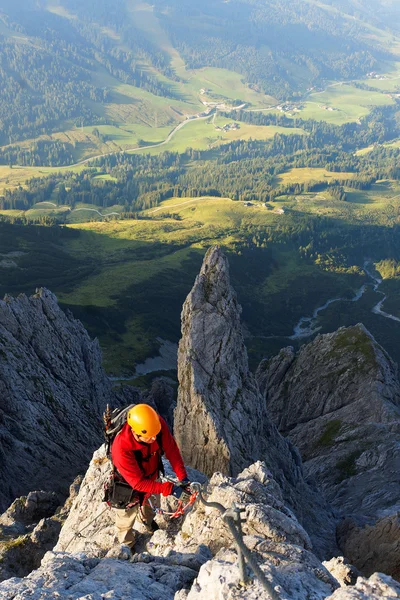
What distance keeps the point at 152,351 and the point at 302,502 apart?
444ft

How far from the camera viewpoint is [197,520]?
23609 mm

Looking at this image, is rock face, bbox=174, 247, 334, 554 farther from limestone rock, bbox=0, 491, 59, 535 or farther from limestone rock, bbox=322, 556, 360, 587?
limestone rock, bbox=322, 556, 360, 587

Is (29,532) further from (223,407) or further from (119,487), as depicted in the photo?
(223,407)

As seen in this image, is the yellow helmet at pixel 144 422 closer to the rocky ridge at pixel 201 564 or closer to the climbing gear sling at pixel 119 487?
the climbing gear sling at pixel 119 487

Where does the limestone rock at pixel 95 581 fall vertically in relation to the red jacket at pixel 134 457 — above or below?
below

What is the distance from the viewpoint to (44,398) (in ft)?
193

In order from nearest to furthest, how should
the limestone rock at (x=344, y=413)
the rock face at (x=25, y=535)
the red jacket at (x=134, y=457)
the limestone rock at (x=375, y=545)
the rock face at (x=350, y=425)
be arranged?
the red jacket at (x=134, y=457), the rock face at (x=25, y=535), the limestone rock at (x=375, y=545), the rock face at (x=350, y=425), the limestone rock at (x=344, y=413)

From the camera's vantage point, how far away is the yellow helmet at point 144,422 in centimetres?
1962

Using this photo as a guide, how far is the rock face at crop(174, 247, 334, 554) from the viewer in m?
44.8

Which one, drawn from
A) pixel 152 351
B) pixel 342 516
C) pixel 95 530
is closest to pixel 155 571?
pixel 95 530

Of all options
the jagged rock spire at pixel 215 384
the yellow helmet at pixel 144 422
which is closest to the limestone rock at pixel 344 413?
the jagged rock spire at pixel 215 384

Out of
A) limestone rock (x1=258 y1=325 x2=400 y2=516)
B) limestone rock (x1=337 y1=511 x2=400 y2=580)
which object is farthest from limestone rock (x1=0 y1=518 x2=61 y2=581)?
limestone rock (x1=258 y1=325 x2=400 y2=516)

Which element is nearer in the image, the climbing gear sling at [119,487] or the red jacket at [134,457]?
the red jacket at [134,457]

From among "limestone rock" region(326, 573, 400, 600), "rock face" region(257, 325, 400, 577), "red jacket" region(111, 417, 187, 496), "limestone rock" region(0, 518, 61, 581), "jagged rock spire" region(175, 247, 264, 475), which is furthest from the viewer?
"jagged rock spire" region(175, 247, 264, 475)
